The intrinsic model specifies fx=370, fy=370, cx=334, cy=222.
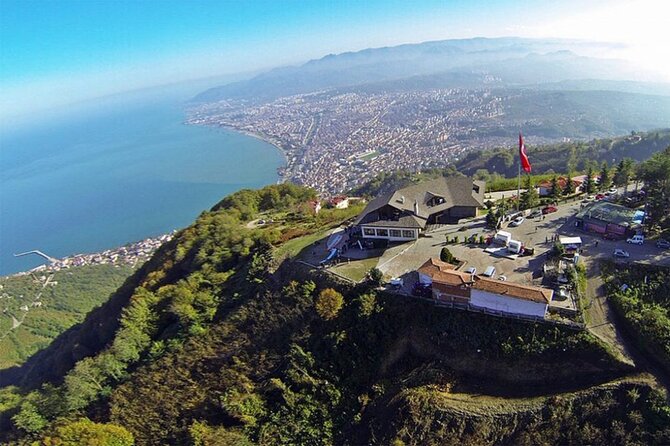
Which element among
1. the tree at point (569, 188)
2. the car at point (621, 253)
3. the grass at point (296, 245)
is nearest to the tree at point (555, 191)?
the tree at point (569, 188)

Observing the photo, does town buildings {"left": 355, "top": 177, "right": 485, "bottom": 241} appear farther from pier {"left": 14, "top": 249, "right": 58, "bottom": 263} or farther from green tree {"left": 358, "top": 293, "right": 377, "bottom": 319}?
pier {"left": 14, "top": 249, "right": 58, "bottom": 263}

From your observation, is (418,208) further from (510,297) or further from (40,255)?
(40,255)

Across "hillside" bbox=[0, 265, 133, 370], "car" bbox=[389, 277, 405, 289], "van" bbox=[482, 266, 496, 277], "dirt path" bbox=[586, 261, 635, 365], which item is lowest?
"hillside" bbox=[0, 265, 133, 370]

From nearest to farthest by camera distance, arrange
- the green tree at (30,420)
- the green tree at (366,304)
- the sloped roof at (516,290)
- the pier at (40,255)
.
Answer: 1. the sloped roof at (516,290)
2. the green tree at (366,304)
3. the green tree at (30,420)
4. the pier at (40,255)

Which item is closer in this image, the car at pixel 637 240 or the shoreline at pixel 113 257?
the car at pixel 637 240

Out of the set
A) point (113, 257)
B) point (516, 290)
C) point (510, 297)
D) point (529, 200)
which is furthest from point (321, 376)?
point (113, 257)

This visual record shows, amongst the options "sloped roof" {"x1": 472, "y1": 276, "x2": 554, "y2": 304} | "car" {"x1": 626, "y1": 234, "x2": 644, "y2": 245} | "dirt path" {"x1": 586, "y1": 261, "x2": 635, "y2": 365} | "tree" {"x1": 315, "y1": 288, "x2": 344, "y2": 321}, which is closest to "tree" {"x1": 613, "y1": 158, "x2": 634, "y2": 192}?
"car" {"x1": 626, "y1": 234, "x2": 644, "y2": 245}

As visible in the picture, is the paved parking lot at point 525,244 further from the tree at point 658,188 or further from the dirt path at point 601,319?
the tree at point 658,188
